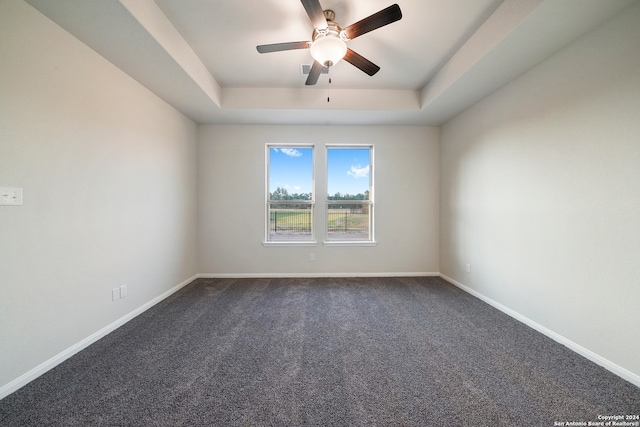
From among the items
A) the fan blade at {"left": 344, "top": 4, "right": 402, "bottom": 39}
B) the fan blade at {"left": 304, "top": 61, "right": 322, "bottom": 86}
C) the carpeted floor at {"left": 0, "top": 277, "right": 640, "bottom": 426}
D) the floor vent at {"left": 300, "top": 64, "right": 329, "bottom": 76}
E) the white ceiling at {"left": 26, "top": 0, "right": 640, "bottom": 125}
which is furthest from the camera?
the floor vent at {"left": 300, "top": 64, "right": 329, "bottom": 76}

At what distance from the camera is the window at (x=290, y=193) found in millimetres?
3916

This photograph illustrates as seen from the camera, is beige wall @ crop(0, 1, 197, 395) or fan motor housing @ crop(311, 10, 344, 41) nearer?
beige wall @ crop(0, 1, 197, 395)

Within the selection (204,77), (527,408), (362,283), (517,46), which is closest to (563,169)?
(517,46)

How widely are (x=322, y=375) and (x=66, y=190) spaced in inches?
94.3

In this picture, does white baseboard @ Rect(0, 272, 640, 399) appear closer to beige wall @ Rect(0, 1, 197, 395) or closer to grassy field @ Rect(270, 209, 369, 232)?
beige wall @ Rect(0, 1, 197, 395)

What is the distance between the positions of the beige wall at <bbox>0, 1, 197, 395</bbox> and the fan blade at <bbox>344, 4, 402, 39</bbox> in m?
2.19

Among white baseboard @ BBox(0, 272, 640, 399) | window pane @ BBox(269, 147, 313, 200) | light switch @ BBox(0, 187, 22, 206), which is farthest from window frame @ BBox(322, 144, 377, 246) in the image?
light switch @ BBox(0, 187, 22, 206)

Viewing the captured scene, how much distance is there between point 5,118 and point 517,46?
12.3ft

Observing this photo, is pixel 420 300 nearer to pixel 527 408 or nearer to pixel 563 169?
pixel 527 408

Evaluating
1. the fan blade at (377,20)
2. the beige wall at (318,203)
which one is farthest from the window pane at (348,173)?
the fan blade at (377,20)

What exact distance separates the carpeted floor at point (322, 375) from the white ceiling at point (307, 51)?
8.23 feet

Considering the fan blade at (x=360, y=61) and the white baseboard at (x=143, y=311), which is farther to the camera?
the fan blade at (x=360, y=61)

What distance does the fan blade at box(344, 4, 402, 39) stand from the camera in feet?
5.08

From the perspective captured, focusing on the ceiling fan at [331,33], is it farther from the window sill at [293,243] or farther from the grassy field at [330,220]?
the window sill at [293,243]
